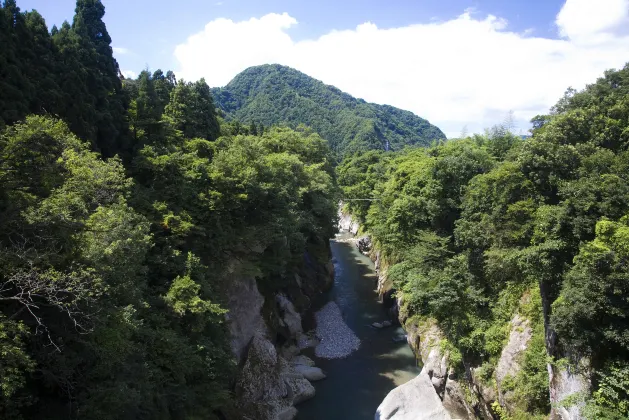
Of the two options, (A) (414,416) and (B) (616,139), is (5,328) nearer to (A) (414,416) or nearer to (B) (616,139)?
(A) (414,416)

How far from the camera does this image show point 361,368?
1064 inches

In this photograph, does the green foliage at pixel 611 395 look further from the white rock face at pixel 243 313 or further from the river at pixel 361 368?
the white rock face at pixel 243 313

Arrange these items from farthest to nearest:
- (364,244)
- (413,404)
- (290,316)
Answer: (364,244), (290,316), (413,404)

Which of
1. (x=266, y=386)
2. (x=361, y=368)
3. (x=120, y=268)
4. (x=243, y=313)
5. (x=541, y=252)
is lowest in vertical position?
(x=361, y=368)

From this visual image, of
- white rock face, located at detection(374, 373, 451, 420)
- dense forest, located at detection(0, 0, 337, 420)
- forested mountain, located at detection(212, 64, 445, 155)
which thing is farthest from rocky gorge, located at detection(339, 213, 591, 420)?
forested mountain, located at detection(212, 64, 445, 155)

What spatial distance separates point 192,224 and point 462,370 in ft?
54.5

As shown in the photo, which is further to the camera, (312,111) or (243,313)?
(312,111)

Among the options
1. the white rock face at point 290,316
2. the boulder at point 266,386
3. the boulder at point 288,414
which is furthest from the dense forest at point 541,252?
the boulder at point 288,414

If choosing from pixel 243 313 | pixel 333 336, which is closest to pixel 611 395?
pixel 243 313

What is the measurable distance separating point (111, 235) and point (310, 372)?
17.5 meters

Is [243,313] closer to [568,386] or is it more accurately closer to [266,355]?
[266,355]

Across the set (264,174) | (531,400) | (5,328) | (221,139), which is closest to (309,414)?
(531,400)

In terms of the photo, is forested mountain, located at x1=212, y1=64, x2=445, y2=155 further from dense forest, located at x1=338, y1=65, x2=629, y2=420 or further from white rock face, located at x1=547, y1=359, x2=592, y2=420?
A: white rock face, located at x1=547, y1=359, x2=592, y2=420

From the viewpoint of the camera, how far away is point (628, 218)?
13547 mm
